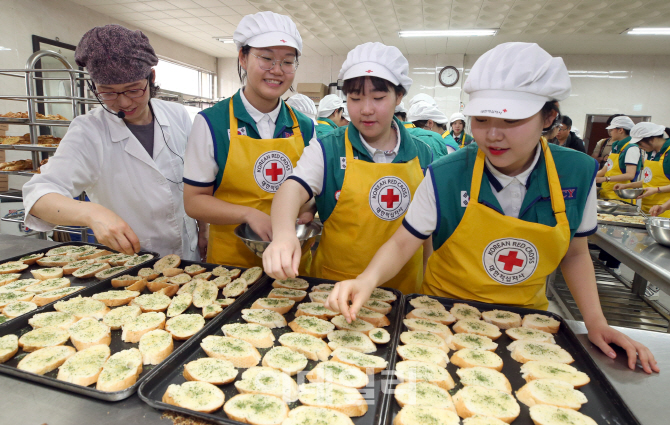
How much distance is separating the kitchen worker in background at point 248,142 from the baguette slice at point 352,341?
1.98ft

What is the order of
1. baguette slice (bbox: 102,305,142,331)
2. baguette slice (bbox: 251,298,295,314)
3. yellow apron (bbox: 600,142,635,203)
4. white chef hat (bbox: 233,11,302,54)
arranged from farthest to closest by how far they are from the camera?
yellow apron (bbox: 600,142,635,203)
white chef hat (bbox: 233,11,302,54)
baguette slice (bbox: 251,298,295,314)
baguette slice (bbox: 102,305,142,331)

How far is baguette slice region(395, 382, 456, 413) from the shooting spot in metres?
1.08

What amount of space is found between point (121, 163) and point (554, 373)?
7.44 ft

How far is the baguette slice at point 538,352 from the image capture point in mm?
1290

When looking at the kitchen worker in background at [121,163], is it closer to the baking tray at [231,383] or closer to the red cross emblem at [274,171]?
the baking tray at [231,383]

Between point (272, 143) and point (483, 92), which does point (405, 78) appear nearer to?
point (483, 92)

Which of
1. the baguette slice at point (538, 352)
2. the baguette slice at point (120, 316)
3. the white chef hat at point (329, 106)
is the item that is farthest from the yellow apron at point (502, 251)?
the white chef hat at point (329, 106)

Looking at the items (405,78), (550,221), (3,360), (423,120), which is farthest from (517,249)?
(423,120)

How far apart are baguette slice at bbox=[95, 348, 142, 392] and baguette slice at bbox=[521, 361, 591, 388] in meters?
1.21

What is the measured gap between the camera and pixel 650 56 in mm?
9422

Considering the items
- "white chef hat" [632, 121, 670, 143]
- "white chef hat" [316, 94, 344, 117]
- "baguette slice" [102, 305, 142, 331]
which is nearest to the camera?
"baguette slice" [102, 305, 142, 331]

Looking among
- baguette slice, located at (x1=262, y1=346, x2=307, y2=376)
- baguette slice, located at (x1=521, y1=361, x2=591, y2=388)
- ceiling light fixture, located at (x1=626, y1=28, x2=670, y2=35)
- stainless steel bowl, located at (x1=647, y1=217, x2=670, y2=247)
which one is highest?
ceiling light fixture, located at (x1=626, y1=28, x2=670, y2=35)

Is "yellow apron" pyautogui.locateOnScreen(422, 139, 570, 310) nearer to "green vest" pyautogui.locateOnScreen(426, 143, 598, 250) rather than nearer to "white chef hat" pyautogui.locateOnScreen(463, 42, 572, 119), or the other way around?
"green vest" pyautogui.locateOnScreen(426, 143, 598, 250)

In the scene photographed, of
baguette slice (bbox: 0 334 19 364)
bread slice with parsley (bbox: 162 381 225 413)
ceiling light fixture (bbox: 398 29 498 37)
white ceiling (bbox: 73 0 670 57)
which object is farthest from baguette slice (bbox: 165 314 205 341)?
ceiling light fixture (bbox: 398 29 498 37)
